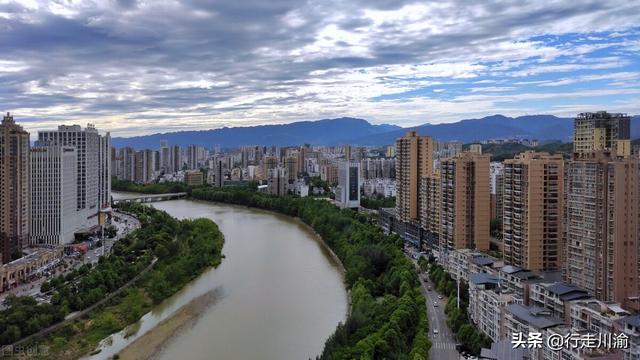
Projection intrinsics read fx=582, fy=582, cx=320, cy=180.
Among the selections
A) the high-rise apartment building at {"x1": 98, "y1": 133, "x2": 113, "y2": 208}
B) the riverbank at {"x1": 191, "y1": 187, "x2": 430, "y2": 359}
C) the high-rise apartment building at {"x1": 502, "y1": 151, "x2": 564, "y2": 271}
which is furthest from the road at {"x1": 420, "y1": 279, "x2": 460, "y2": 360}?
the high-rise apartment building at {"x1": 98, "y1": 133, "x2": 113, "y2": 208}

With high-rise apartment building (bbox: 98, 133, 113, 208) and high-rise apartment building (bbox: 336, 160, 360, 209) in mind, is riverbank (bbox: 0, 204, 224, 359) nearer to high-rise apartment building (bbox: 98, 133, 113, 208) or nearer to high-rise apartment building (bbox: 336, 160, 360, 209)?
high-rise apartment building (bbox: 98, 133, 113, 208)

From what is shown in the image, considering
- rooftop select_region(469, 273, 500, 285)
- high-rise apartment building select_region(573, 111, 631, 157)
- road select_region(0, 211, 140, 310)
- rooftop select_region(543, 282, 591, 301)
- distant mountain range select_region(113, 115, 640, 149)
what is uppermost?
distant mountain range select_region(113, 115, 640, 149)

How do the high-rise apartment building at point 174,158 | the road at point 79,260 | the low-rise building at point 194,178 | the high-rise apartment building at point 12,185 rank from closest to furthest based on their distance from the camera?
the road at point 79,260 → the high-rise apartment building at point 12,185 → the low-rise building at point 194,178 → the high-rise apartment building at point 174,158

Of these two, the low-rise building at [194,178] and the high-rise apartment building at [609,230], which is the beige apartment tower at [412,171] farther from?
the low-rise building at [194,178]

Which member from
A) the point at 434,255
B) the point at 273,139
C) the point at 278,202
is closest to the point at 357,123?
the point at 273,139

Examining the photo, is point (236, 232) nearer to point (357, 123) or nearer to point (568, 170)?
point (568, 170)

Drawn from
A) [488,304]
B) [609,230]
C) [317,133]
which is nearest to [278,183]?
[488,304]

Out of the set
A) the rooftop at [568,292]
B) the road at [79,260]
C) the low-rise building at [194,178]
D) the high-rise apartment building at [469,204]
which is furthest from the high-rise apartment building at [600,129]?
the low-rise building at [194,178]
